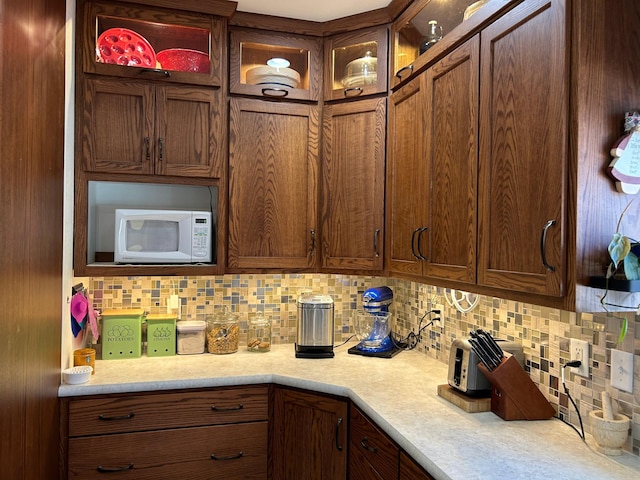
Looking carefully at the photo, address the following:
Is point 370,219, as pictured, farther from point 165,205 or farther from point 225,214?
point 165,205

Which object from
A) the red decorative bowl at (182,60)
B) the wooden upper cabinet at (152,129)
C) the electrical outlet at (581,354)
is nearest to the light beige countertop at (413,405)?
the electrical outlet at (581,354)

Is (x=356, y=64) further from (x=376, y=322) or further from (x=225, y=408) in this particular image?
(x=225, y=408)

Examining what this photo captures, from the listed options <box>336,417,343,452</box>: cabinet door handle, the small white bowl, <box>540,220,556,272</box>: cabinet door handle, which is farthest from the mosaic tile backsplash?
<box>336,417,343,452</box>: cabinet door handle

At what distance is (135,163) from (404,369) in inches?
63.6

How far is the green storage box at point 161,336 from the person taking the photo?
241 cm

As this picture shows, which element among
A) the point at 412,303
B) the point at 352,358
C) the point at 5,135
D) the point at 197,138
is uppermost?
the point at 197,138

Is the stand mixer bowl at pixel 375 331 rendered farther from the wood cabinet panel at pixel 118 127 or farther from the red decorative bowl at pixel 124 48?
the red decorative bowl at pixel 124 48

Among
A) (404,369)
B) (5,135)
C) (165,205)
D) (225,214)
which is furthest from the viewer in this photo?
(165,205)

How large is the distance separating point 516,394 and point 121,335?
1846mm

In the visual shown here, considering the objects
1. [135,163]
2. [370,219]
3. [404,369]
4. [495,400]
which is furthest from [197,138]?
[495,400]

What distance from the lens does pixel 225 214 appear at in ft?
7.72

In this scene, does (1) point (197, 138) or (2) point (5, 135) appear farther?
(1) point (197, 138)

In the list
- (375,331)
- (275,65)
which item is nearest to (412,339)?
(375,331)

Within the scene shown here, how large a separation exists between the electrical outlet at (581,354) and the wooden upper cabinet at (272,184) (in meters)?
1.31
